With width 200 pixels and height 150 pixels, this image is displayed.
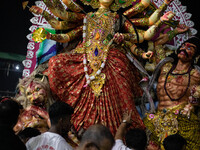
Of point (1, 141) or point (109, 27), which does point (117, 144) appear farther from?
point (109, 27)

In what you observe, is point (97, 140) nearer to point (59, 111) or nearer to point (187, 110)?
point (59, 111)

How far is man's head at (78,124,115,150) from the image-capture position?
1.60 metres

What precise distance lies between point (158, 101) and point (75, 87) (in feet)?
4.42

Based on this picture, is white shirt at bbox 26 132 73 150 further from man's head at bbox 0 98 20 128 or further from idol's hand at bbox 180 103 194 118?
idol's hand at bbox 180 103 194 118

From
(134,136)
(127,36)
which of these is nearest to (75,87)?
(127,36)

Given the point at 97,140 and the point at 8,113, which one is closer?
the point at 97,140

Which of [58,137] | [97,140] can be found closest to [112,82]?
[58,137]

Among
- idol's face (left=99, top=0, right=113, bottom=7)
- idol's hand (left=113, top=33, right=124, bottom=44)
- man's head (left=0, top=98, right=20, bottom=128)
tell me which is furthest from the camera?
idol's face (left=99, top=0, right=113, bottom=7)

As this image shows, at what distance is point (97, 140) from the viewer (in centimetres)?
165

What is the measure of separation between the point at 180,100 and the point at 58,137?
2621mm

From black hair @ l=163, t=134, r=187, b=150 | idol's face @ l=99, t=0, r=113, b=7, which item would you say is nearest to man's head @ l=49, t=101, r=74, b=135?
black hair @ l=163, t=134, r=187, b=150

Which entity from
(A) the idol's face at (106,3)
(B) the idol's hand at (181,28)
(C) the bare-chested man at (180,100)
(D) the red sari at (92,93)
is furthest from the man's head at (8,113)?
(B) the idol's hand at (181,28)

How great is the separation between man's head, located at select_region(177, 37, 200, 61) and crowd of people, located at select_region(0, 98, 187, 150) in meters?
2.07

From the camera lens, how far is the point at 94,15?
4.76 meters
